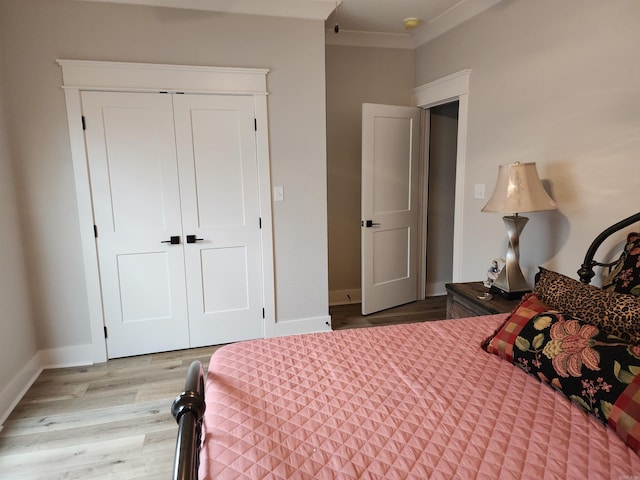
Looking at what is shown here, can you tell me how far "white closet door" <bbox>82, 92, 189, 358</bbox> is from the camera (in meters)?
2.80

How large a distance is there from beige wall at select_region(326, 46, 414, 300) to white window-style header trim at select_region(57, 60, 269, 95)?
3.40 feet

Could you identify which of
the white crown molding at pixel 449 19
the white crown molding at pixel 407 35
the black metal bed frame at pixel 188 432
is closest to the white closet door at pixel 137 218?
the white crown molding at pixel 407 35

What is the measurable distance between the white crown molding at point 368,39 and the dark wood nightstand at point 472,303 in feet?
8.27

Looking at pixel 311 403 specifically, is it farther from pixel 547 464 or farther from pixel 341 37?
pixel 341 37

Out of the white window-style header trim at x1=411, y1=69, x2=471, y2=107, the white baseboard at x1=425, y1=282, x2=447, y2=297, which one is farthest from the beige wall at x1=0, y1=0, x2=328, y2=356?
the white baseboard at x1=425, y1=282, x2=447, y2=297

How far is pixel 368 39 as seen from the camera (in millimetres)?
3758

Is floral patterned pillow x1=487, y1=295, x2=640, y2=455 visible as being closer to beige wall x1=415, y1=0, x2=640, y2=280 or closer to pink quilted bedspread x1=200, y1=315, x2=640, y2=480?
pink quilted bedspread x1=200, y1=315, x2=640, y2=480

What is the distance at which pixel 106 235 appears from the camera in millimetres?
2893

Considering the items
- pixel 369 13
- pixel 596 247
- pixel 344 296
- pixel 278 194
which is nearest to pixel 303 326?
pixel 344 296

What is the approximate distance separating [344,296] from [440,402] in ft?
9.59

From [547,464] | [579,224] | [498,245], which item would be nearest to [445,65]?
[498,245]

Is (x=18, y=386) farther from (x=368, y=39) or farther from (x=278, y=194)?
(x=368, y=39)

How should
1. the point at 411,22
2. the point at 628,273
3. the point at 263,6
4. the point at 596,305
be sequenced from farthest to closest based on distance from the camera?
the point at 411,22
the point at 263,6
the point at 628,273
the point at 596,305

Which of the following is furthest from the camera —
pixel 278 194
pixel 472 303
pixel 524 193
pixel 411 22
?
pixel 411 22
